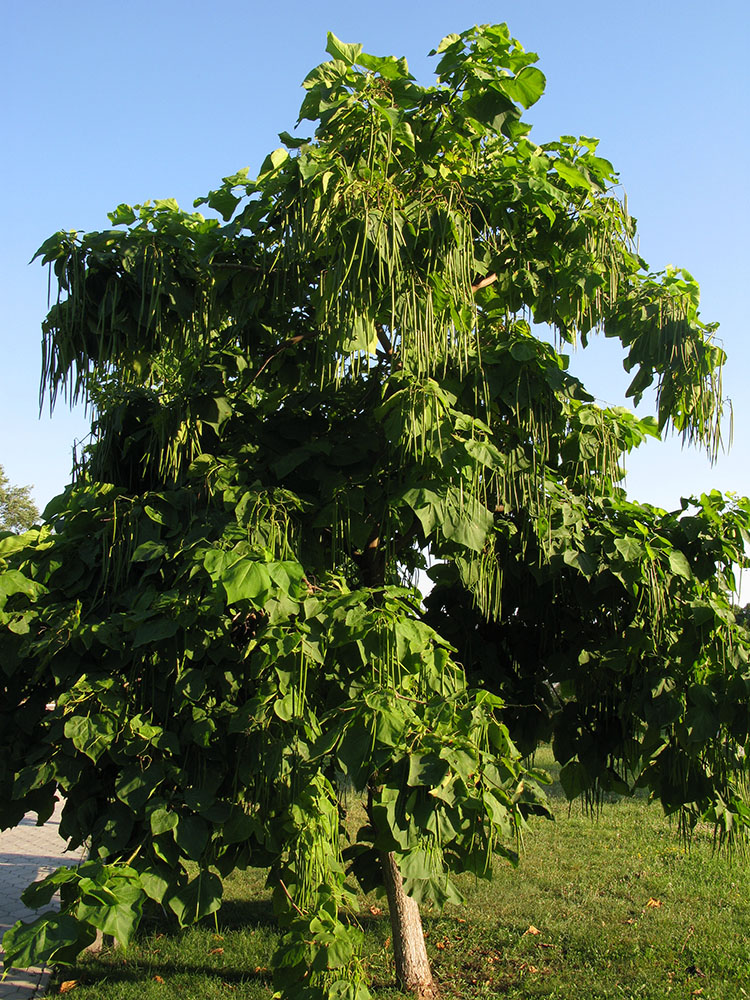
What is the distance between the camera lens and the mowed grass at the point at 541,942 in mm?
4562

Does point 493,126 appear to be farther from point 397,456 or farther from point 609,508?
point 609,508

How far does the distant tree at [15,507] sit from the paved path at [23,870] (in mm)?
23139

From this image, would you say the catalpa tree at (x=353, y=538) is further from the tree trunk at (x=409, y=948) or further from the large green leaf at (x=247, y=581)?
the tree trunk at (x=409, y=948)

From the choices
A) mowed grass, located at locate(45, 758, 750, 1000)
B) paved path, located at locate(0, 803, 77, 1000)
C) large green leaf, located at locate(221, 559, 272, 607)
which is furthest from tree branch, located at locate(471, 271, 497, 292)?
paved path, located at locate(0, 803, 77, 1000)

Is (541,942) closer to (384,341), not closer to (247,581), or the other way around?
(384,341)

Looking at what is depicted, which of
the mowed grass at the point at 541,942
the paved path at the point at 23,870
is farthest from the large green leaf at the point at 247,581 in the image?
the paved path at the point at 23,870

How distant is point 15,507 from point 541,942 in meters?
31.7

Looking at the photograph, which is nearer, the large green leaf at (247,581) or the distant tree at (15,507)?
the large green leaf at (247,581)

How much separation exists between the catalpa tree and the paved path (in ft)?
7.71

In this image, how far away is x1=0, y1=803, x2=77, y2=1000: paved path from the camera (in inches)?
199

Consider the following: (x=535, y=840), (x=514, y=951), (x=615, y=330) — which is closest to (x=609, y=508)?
(x=615, y=330)

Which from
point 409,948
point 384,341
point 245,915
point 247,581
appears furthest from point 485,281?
point 245,915

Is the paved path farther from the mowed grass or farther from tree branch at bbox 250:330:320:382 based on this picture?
tree branch at bbox 250:330:320:382

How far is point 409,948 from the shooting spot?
166 inches
